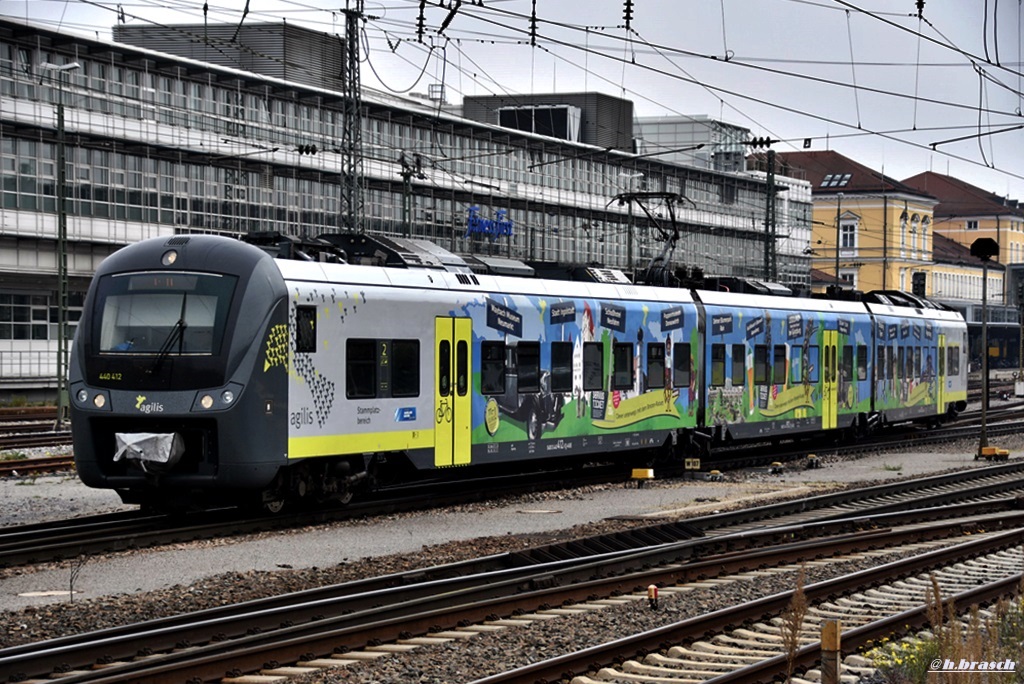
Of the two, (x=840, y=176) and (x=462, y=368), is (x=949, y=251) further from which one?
(x=462, y=368)

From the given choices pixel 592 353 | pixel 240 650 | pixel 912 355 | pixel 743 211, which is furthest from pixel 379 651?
pixel 743 211

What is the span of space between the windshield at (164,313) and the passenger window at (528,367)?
228 inches

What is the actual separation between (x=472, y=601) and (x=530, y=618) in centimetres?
62

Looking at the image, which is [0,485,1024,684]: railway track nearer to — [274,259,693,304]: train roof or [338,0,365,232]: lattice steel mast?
[274,259,693,304]: train roof

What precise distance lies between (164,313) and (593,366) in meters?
8.31

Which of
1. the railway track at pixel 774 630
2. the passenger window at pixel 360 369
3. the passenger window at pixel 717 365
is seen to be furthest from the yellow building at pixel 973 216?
the railway track at pixel 774 630

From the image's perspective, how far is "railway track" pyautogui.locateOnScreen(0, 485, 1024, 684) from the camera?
930 centimetres

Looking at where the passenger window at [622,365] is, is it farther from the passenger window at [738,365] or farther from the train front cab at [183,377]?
the train front cab at [183,377]

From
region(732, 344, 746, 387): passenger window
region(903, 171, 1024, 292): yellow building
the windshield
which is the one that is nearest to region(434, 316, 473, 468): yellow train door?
the windshield

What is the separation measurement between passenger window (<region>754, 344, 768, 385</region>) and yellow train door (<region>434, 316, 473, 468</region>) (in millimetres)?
9815

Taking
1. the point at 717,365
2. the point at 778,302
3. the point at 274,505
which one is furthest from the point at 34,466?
the point at 778,302

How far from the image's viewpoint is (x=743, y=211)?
87.4 m

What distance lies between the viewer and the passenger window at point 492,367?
65.9 feet

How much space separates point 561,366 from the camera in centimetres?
2194
